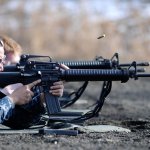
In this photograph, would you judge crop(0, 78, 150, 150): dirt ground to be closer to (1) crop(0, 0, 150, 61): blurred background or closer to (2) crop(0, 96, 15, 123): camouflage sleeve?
(2) crop(0, 96, 15, 123): camouflage sleeve

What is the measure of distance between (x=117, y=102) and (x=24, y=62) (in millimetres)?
6442

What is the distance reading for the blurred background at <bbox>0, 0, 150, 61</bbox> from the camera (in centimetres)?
2802

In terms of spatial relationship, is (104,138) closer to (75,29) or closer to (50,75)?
(50,75)

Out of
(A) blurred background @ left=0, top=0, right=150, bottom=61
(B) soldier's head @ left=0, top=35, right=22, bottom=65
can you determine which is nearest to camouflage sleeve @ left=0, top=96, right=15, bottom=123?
(B) soldier's head @ left=0, top=35, right=22, bottom=65

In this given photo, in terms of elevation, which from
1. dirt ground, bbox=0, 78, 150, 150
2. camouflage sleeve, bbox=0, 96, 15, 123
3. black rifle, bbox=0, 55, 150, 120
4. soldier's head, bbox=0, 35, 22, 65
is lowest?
dirt ground, bbox=0, 78, 150, 150

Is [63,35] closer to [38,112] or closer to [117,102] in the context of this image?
[117,102]

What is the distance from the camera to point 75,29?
99.7 feet

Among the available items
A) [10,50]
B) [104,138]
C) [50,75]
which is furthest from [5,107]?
[10,50]

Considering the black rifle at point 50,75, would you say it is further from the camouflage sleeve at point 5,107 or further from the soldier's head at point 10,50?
the soldier's head at point 10,50

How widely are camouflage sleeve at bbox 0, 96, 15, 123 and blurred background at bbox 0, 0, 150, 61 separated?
1758 cm

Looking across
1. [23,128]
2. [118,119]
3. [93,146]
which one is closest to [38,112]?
[23,128]

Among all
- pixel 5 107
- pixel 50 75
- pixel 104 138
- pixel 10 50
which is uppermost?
pixel 10 50

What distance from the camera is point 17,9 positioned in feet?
112

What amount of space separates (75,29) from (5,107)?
72.6 feet
